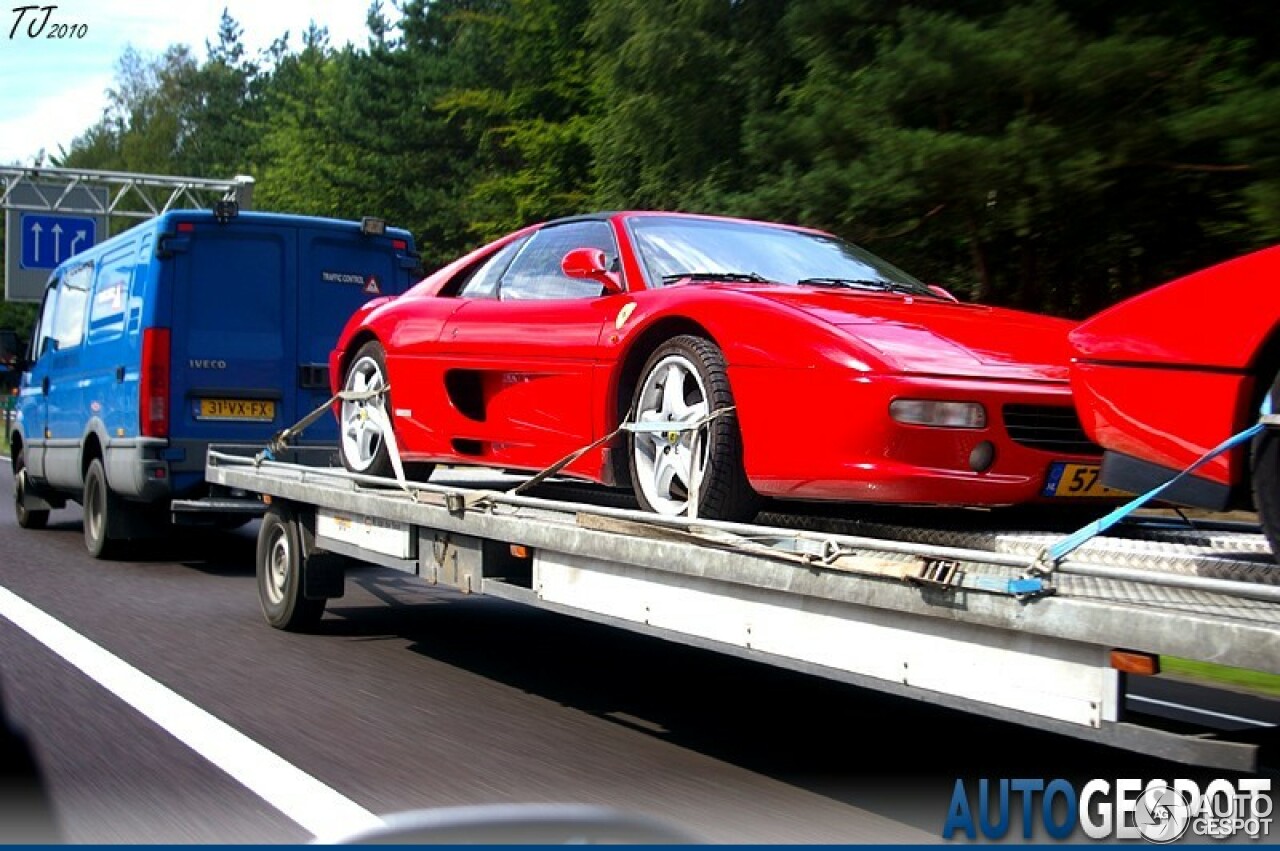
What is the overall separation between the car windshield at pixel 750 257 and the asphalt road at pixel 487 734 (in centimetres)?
183

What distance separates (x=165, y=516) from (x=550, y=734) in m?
7.10

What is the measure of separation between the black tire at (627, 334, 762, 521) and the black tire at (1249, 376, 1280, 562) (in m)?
2.00

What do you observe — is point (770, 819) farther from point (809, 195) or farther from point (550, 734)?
point (809, 195)

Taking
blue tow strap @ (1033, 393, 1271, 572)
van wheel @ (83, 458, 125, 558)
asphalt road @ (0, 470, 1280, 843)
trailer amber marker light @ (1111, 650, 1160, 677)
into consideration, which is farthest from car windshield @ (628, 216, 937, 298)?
van wheel @ (83, 458, 125, 558)

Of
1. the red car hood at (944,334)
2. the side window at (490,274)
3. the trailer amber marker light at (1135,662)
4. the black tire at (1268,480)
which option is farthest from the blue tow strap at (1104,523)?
the side window at (490,274)

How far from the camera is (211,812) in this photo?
473cm

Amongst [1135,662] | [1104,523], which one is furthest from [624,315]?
[1135,662]

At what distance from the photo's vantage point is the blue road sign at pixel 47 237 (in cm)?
4028

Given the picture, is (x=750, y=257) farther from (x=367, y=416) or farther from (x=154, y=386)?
(x=154, y=386)

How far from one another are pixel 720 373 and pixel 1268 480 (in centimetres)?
212

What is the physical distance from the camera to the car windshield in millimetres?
6434

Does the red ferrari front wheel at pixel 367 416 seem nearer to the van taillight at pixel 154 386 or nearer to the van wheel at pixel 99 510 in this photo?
the van taillight at pixel 154 386

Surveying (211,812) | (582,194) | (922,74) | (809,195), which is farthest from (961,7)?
(582,194)

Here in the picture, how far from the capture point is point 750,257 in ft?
21.6
